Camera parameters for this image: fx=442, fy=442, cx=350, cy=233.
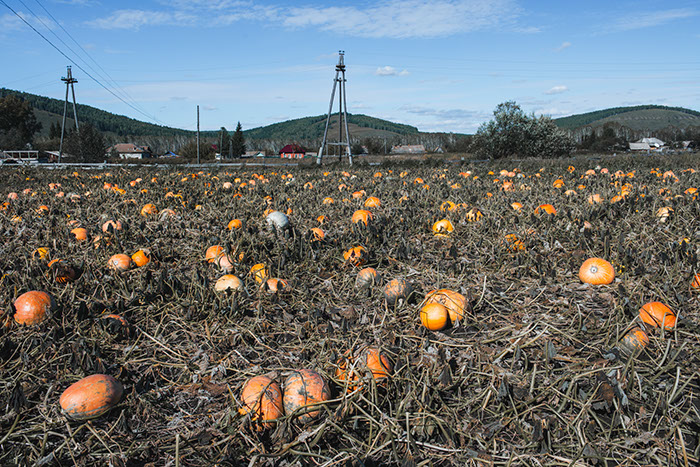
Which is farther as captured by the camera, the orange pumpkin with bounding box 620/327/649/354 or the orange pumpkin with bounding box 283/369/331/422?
the orange pumpkin with bounding box 620/327/649/354

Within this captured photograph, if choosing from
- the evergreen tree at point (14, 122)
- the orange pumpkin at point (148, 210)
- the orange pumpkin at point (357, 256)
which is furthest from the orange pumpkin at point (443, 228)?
the evergreen tree at point (14, 122)

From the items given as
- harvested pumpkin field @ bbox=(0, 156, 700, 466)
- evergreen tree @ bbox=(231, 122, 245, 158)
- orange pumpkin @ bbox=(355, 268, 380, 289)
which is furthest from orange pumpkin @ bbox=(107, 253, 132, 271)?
evergreen tree @ bbox=(231, 122, 245, 158)

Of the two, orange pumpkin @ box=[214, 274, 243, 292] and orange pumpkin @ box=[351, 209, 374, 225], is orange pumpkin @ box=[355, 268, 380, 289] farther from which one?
orange pumpkin @ box=[351, 209, 374, 225]

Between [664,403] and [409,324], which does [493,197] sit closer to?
[409,324]

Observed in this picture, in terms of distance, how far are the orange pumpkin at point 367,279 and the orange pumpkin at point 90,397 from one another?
69.2 inches

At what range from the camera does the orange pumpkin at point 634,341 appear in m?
2.41

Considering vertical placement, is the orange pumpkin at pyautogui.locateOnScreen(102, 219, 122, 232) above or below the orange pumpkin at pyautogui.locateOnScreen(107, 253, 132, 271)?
above

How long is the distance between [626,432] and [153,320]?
2813 millimetres

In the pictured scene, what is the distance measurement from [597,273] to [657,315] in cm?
74

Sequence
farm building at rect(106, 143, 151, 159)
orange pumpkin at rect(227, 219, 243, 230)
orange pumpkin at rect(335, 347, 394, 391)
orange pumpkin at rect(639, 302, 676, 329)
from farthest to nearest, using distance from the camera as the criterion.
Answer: farm building at rect(106, 143, 151, 159)
orange pumpkin at rect(227, 219, 243, 230)
orange pumpkin at rect(639, 302, 676, 329)
orange pumpkin at rect(335, 347, 394, 391)

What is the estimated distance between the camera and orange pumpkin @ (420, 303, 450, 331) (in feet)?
9.21

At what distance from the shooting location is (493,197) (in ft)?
21.5

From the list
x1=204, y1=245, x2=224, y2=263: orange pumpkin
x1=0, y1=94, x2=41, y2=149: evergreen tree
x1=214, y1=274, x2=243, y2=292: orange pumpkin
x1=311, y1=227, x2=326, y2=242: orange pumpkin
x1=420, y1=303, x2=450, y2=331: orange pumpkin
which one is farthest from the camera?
x1=0, y1=94, x2=41, y2=149: evergreen tree

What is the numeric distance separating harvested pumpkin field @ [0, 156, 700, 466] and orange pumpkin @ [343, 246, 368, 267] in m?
0.01
